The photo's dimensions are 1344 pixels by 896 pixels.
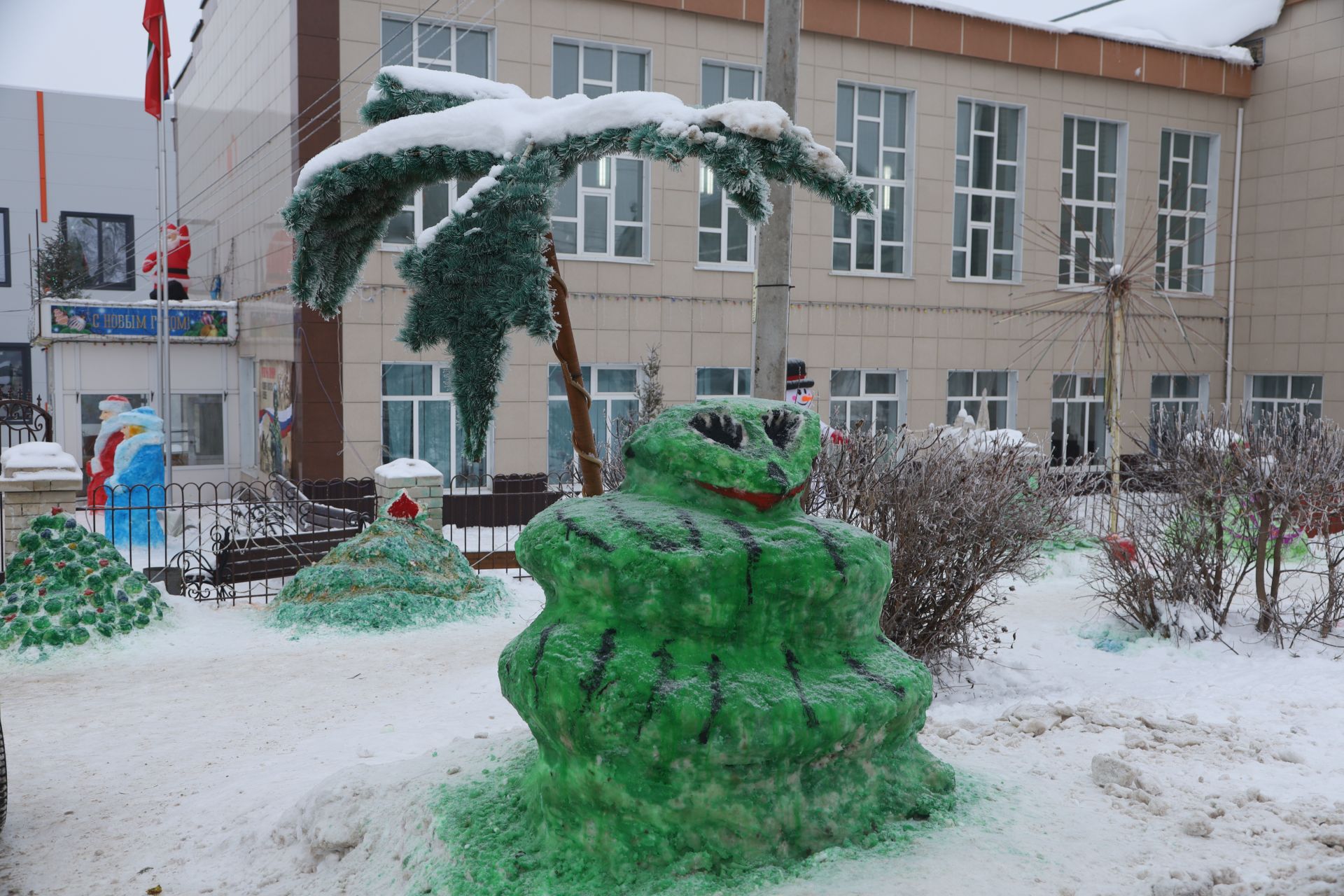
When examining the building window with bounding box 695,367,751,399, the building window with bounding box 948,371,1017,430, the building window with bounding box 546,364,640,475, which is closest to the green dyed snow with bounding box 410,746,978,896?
the building window with bounding box 546,364,640,475

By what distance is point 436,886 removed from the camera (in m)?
3.79

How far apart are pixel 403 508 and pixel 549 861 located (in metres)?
7.45

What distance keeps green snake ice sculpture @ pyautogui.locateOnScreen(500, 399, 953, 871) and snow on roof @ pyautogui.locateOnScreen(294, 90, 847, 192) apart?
3.89 feet

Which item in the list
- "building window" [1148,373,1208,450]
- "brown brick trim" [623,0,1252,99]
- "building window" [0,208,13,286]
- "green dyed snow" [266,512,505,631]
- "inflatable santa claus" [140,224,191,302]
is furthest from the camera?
"building window" [0,208,13,286]

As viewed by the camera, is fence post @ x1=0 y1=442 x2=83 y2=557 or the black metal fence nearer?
fence post @ x1=0 y1=442 x2=83 y2=557

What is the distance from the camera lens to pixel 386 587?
Answer: 9477 mm

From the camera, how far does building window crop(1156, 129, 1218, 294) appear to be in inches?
855

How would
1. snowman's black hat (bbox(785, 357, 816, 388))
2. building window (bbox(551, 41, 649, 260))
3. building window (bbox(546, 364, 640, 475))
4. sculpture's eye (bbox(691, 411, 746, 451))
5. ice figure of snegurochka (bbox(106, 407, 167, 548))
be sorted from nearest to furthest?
sculpture's eye (bbox(691, 411, 746, 451)) < snowman's black hat (bbox(785, 357, 816, 388)) < ice figure of snegurochka (bbox(106, 407, 167, 548)) < building window (bbox(551, 41, 649, 260)) < building window (bbox(546, 364, 640, 475))

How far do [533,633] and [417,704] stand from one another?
3372mm

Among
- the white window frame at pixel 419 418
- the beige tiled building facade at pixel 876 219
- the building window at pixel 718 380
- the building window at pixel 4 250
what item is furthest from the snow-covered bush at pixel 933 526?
the building window at pixel 4 250

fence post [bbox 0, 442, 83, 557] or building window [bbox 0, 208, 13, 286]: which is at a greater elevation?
building window [bbox 0, 208, 13, 286]

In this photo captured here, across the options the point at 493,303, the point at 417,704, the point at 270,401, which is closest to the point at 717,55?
the point at 270,401

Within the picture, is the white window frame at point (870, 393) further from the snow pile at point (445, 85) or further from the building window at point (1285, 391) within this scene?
the snow pile at point (445, 85)

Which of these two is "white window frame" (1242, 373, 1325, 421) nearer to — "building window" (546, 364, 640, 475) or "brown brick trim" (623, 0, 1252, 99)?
"brown brick trim" (623, 0, 1252, 99)
